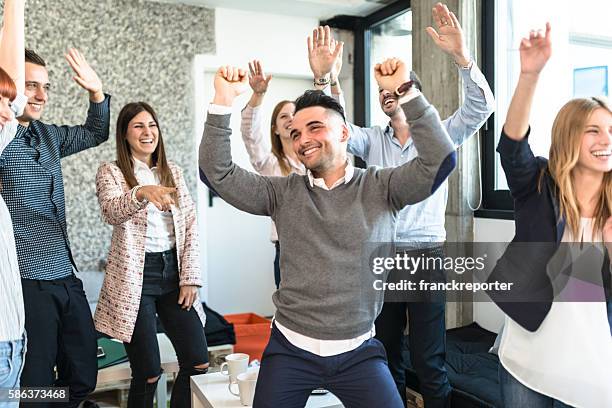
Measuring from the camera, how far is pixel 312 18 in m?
4.28

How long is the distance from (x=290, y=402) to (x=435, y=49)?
2.41 metres

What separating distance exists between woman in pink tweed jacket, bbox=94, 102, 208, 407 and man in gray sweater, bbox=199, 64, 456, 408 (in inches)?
24.1

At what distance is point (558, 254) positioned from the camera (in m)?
1.41

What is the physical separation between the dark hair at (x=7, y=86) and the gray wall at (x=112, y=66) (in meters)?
2.33

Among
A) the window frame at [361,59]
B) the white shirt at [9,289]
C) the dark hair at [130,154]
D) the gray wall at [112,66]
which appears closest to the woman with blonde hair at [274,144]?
the dark hair at [130,154]

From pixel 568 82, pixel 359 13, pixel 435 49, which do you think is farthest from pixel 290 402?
pixel 359 13

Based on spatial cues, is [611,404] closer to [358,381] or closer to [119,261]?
[358,381]

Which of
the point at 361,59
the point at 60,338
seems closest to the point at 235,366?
the point at 60,338

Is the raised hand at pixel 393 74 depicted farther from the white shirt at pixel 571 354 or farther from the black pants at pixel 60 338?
the black pants at pixel 60 338

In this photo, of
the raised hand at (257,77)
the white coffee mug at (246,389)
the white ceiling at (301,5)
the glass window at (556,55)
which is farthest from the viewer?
the white ceiling at (301,5)

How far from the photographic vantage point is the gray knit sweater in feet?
4.75

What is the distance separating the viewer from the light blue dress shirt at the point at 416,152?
1836 millimetres

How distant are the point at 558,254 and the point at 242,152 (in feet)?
10.1

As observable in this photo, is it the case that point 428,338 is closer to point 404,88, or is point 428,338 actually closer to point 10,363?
point 404,88
